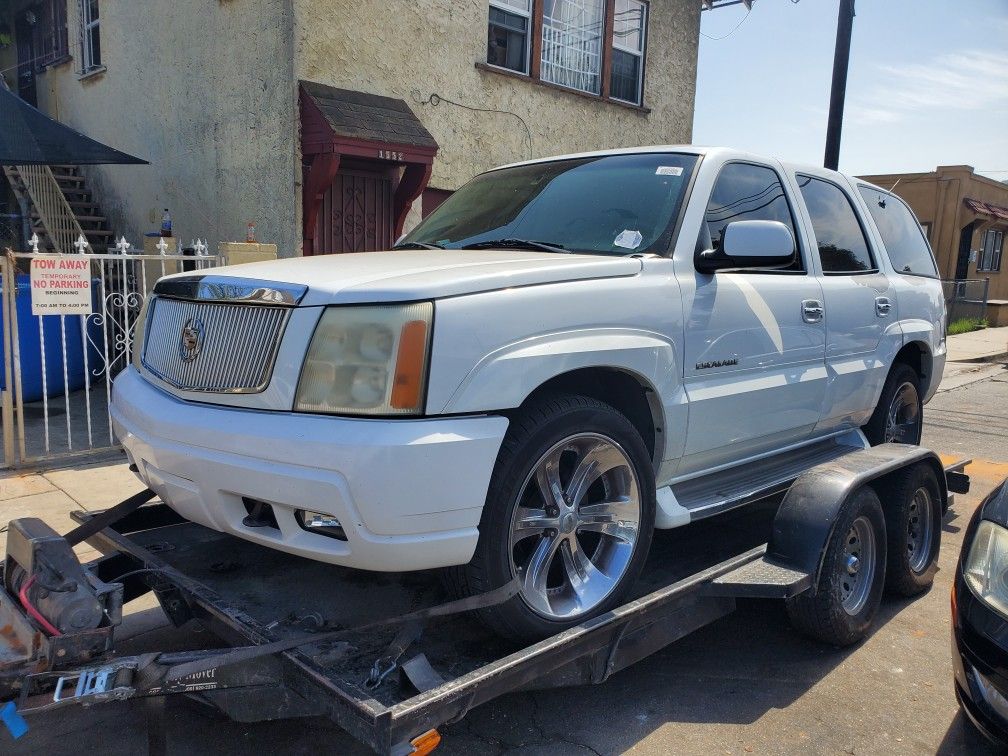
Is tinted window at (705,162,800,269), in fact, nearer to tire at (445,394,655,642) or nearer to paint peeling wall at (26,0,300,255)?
tire at (445,394,655,642)

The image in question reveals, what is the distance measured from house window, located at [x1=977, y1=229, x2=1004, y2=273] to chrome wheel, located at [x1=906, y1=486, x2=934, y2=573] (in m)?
27.2

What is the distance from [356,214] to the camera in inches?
374

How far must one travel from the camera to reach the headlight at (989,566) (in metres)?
2.76

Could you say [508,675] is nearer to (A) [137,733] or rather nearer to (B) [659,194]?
(A) [137,733]

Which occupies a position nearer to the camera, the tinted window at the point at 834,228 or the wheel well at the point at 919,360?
the tinted window at the point at 834,228

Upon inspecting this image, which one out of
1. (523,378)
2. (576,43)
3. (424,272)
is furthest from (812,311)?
(576,43)

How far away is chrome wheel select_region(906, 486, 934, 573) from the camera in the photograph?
4.37 meters

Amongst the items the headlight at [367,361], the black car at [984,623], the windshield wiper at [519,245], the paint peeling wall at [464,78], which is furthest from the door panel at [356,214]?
the black car at [984,623]

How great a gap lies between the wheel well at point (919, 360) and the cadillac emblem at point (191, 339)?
13.6 ft

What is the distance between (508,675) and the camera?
8.25 ft

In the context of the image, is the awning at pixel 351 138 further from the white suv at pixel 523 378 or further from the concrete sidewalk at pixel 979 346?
the concrete sidewalk at pixel 979 346

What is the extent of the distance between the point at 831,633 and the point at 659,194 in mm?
2036

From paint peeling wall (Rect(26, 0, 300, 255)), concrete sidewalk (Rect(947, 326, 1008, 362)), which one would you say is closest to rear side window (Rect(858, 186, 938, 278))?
paint peeling wall (Rect(26, 0, 300, 255))

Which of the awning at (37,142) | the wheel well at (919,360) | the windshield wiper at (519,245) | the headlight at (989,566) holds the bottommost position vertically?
the headlight at (989,566)
